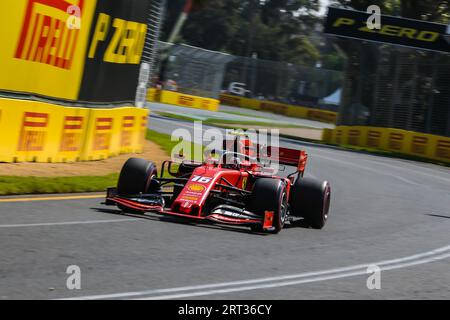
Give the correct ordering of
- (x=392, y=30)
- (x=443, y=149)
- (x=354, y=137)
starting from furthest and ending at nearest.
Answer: (x=354, y=137)
(x=392, y=30)
(x=443, y=149)

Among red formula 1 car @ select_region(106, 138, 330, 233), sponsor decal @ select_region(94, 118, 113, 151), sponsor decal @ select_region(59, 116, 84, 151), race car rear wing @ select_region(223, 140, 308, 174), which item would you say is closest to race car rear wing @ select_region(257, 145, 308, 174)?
race car rear wing @ select_region(223, 140, 308, 174)

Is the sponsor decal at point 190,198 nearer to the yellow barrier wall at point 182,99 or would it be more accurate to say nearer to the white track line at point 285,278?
the white track line at point 285,278

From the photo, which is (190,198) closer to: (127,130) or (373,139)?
(127,130)

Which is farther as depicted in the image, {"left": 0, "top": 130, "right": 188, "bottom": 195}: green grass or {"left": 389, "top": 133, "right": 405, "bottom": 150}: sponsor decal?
{"left": 389, "top": 133, "right": 405, "bottom": 150}: sponsor decal

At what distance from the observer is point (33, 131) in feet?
46.6

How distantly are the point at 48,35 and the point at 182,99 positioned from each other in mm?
36221

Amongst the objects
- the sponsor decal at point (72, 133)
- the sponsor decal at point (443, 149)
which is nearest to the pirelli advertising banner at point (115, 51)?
the sponsor decal at point (72, 133)

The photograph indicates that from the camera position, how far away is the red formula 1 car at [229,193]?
10.2 metres

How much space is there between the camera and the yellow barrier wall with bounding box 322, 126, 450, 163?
3312cm

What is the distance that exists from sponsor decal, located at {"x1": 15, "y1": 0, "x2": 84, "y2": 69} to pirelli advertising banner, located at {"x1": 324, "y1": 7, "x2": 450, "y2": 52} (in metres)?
21.8

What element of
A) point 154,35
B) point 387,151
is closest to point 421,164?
point 387,151

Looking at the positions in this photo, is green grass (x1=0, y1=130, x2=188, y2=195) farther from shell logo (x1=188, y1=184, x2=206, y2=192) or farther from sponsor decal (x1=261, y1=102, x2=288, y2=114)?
sponsor decal (x1=261, y1=102, x2=288, y2=114)

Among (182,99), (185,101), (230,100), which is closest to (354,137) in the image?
(185,101)
